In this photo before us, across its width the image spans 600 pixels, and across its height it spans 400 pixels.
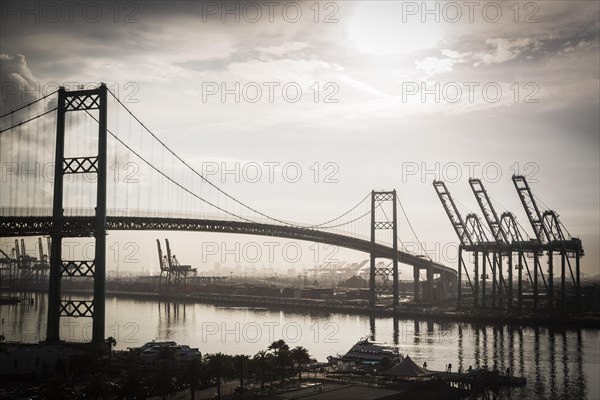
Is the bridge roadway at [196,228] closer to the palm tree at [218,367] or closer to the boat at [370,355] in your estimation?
the palm tree at [218,367]

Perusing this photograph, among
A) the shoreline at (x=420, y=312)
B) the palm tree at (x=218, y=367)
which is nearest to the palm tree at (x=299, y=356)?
the palm tree at (x=218, y=367)

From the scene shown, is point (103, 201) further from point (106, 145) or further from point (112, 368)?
point (112, 368)

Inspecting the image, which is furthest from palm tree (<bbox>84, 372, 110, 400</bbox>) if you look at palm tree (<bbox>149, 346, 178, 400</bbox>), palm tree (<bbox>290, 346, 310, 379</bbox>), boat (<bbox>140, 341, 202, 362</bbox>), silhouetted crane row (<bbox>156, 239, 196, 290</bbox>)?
silhouetted crane row (<bbox>156, 239, 196, 290</bbox>)

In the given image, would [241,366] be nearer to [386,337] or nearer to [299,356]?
[299,356]

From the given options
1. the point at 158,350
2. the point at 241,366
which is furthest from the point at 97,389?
the point at 158,350

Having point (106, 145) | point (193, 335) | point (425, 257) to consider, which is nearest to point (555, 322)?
point (193, 335)

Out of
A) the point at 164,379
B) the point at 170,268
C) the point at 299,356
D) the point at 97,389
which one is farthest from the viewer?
the point at 170,268

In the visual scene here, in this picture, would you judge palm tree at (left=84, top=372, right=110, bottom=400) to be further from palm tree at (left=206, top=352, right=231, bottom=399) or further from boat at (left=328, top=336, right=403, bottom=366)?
boat at (left=328, top=336, right=403, bottom=366)
